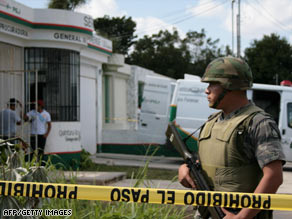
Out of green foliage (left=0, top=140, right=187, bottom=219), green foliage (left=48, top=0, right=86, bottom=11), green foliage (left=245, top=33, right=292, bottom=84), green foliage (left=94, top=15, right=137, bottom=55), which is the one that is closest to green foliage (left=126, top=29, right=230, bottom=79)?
green foliage (left=94, top=15, right=137, bottom=55)

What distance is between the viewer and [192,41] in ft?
181

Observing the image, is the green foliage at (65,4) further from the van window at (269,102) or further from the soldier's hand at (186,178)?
the soldier's hand at (186,178)

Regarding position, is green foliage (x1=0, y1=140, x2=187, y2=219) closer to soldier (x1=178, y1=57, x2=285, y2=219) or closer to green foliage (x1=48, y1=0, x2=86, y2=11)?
soldier (x1=178, y1=57, x2=285, y2=219)

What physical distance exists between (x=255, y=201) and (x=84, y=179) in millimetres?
5402

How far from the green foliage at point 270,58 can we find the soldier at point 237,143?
117 feet

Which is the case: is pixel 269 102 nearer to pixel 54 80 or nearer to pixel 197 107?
pixel 197 107

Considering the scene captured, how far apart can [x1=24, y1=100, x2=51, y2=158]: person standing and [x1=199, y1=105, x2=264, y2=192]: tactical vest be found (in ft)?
22.6

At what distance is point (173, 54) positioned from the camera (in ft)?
170

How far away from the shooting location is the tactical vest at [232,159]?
215cm

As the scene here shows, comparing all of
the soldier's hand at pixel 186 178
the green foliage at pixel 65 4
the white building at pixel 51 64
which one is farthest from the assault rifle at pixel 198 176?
the green foliage at pixel 65 4

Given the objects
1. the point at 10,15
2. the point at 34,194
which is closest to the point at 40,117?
the point at 10,15

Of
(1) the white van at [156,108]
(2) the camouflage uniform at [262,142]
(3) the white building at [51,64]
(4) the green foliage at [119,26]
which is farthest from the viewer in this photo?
(4) the green foliage at [119,26]

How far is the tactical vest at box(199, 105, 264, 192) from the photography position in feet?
7.04

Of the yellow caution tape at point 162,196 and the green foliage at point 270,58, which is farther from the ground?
the green foliage at point 270,58
